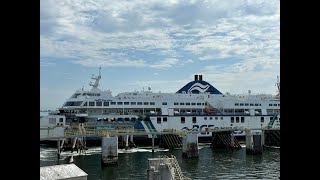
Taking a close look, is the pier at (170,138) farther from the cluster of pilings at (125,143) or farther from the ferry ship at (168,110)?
the ferry ship at (168,110)

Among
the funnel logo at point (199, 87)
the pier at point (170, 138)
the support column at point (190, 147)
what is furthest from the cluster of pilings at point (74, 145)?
the funnel logo at point (199, 87)

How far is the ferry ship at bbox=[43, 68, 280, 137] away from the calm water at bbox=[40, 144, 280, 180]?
8.75 metres

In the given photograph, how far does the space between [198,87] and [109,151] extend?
31980 millimetres

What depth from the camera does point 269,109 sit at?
189 ft

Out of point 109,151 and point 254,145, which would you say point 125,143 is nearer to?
point 109,151

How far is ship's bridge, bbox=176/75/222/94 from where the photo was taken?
6005 centimetres

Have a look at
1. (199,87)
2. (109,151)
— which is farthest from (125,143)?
(199,87)

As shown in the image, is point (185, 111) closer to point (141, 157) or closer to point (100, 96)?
point (100, 96)

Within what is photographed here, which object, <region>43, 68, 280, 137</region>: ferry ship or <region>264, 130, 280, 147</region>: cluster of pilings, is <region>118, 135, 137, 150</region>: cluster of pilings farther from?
<region>264, 130, 280, 147</region>: cluster of pilings

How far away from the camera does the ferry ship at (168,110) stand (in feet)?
158

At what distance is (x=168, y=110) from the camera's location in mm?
50406

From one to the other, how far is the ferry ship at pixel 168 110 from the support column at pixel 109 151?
49.6 ft

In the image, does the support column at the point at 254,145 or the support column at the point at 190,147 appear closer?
the support column at the point at 190,147
